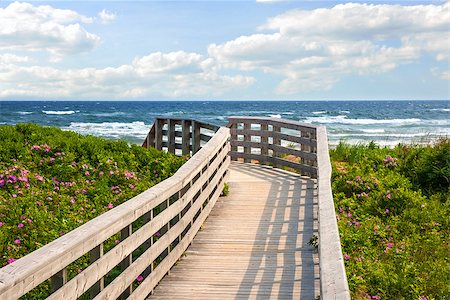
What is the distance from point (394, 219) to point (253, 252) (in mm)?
3584

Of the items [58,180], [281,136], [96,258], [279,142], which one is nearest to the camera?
[96,258]

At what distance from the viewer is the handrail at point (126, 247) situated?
3645 mm

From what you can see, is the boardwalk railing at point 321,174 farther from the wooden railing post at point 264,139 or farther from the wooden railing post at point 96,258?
the wooden railing post at point 96,258

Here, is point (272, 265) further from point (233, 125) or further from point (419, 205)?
point (233, 125)

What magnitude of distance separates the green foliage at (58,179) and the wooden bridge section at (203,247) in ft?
3.18

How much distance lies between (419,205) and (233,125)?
5.08 metres

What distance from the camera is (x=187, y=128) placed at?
1498 cm

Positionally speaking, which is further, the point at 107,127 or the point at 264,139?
the point at 107,127

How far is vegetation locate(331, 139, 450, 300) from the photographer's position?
7.04 m

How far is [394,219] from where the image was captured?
990cm

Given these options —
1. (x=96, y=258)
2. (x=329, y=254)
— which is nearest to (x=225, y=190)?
(x=96, y=258)

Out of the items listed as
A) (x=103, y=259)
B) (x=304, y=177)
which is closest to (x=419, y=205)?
(x=304, y=177)

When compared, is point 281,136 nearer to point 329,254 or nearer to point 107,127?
point 329,254

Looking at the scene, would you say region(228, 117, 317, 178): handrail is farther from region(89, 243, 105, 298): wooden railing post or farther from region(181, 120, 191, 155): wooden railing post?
region(89, 243, 105, 298): wooden railing post
